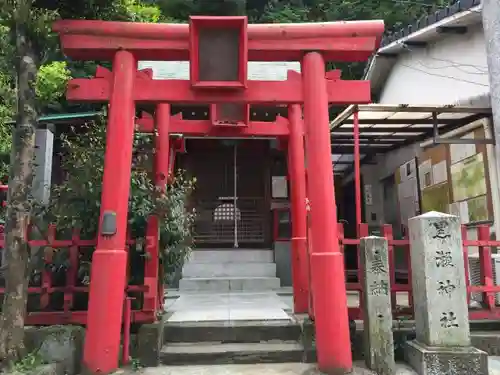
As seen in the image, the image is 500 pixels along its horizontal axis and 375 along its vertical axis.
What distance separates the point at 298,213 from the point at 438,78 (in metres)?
5.13

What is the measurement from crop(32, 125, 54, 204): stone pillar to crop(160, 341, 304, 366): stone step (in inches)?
109

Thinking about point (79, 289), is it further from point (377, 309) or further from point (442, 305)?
point (442, 305)

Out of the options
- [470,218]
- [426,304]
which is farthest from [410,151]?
[426,304]

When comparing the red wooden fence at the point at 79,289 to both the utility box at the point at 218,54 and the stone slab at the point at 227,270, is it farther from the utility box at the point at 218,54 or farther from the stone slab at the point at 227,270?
the stone slab at the point at 227,270

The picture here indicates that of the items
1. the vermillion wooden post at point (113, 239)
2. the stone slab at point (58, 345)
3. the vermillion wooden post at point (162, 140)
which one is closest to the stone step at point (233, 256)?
the vermillion wooden post at point (162, 140)

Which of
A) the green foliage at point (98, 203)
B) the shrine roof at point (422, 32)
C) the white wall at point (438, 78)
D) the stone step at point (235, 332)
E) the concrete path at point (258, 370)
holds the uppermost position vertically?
the shrine roof at point (422, 32)

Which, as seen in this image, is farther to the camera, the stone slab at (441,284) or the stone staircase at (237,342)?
the stone staircase at (237,342)

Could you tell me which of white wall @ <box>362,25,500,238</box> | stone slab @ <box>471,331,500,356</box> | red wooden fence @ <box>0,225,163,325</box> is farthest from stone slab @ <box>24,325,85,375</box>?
white wall @ <box>362,25,500,238</box>

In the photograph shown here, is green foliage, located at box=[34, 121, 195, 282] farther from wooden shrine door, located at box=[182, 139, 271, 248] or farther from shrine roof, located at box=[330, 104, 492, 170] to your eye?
wooden shrine door, located at box=[182, 139, 271, 248]

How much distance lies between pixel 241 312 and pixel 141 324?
1755 mm

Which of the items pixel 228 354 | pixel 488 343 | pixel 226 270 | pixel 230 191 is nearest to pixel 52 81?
pixel 230 191

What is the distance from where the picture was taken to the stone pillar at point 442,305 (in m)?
4.81

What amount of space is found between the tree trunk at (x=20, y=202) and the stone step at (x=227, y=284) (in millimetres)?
5722

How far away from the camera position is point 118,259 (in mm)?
4863
